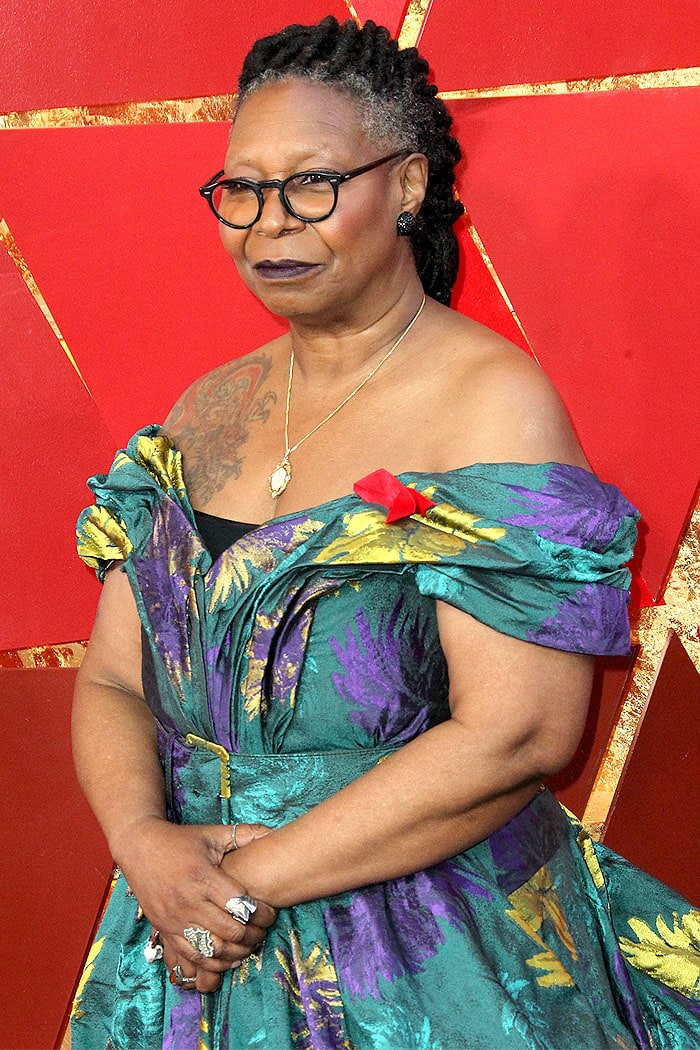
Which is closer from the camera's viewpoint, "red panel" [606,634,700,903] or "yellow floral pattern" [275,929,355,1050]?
"yellow floral pattern" [275,929,355,1050]

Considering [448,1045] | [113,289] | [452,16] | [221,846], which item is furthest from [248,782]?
[452,16]

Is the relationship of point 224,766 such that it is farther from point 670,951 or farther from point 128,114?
point 128,114

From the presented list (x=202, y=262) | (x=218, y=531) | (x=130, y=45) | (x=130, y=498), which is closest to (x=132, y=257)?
(x=202, y=262)

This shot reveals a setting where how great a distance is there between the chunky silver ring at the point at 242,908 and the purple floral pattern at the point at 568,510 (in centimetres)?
53

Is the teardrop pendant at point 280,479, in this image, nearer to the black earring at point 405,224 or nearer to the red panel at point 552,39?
the black earring at point 405,224

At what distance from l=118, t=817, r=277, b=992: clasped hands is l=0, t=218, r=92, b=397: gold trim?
0.88m

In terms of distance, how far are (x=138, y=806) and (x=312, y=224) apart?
778 millimetres

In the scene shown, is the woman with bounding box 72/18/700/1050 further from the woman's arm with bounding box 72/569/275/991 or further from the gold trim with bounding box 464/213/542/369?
the gold trim with bounding box 464/213/542/369

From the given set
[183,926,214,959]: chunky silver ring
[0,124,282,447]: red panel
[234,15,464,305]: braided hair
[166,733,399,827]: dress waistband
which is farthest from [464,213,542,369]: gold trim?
[183,926,214,959]: chunky silver ring

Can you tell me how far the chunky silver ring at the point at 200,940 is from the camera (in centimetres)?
144

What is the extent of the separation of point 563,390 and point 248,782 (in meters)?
0.80

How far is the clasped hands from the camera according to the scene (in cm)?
144

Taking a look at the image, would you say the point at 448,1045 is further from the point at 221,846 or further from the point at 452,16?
the point at 452,16

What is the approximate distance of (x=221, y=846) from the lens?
59.2 inches
